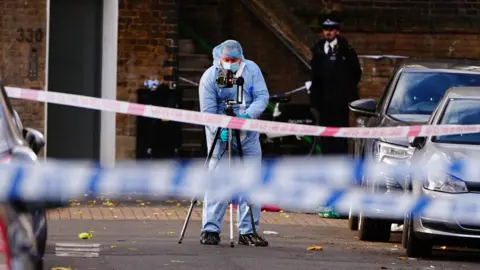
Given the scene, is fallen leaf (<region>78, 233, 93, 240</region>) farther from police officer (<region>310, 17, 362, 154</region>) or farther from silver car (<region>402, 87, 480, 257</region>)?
police officer (<region>310, 17, 362, 154</region>)

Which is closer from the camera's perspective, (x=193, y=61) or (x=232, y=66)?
(x=232, y=66)

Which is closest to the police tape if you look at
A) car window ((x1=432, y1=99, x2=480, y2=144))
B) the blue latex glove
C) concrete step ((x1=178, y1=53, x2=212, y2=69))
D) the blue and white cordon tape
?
the blue latex glove

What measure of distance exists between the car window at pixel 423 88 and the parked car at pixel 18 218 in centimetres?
619

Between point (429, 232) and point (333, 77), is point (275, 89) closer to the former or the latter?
point (333, 77)

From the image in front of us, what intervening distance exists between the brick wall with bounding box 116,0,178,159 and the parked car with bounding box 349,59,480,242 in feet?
18.0

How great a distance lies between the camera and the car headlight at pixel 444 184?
1226 centimetres

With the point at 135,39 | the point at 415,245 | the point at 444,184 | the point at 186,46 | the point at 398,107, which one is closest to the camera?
the point at 444,184

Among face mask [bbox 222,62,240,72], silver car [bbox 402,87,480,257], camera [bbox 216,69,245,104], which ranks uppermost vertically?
face mask [bbox 222,62,240,72]

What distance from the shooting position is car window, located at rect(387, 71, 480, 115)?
15078mm

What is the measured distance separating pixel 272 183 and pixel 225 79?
3.07m

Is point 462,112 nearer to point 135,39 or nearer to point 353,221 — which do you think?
point 353,221

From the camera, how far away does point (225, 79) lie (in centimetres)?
1334

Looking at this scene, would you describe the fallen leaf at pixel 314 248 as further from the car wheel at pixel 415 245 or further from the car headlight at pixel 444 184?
the car headlight at pixel 444 184

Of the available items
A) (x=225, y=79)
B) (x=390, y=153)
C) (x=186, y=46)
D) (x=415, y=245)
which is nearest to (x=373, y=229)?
(x=390, y=153)
